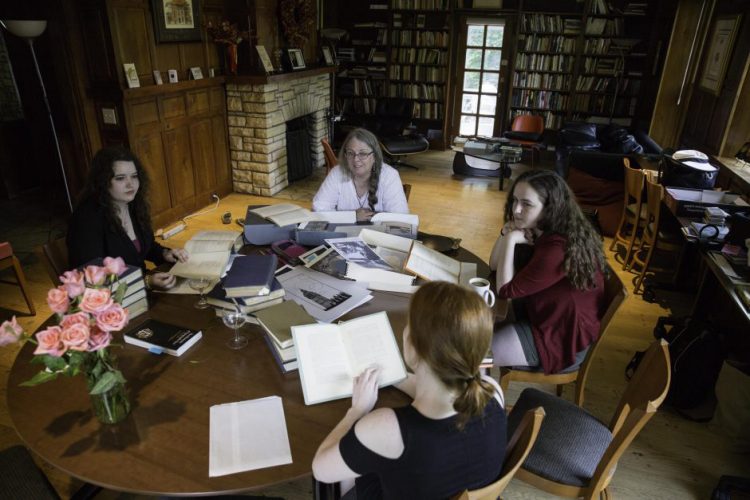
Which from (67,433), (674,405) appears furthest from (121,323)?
(674,405)

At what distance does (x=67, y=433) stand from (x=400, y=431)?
87 cm

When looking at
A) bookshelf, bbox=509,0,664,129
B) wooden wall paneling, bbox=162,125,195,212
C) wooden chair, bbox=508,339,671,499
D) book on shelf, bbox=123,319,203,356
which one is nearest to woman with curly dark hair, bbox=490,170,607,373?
wooden chair, bbox=508,339,671,499

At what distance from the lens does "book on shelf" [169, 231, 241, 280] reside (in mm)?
1947

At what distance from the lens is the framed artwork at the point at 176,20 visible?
4051mm

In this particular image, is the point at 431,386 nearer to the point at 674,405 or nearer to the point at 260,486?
the point at 260,486

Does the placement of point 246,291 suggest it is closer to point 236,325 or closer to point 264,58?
point 236,325

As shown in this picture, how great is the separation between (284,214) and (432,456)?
1563 mm

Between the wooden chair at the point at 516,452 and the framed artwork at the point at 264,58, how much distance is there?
4575mm

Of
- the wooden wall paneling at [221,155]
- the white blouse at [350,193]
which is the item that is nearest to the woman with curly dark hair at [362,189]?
the white blouse at [350,193]

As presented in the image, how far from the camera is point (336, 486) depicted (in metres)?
1.45

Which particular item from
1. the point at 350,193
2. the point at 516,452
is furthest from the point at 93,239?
the point at 516,452

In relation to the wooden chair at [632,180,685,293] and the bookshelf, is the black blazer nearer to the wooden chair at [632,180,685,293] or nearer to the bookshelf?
the wooden chair at [632,180,685,293]

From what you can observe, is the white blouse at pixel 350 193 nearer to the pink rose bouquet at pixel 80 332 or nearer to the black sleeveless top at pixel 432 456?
the pink rose bouquet at pixel 80 332

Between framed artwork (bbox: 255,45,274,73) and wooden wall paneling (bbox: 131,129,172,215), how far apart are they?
52.0 inches
